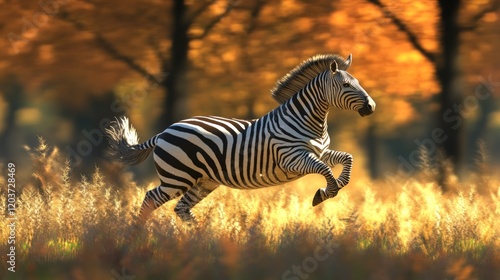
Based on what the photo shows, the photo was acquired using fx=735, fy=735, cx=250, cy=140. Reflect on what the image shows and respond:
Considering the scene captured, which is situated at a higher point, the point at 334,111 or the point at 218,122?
the point at 218,122

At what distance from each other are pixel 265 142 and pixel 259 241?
1.65m

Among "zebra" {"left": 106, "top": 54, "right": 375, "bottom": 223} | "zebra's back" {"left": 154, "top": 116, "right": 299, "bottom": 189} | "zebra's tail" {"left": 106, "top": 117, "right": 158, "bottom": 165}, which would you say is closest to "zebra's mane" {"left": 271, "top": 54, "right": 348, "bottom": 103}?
"zebra" {"left": 106, "top": 54, "right": 375, "bottom": 223}

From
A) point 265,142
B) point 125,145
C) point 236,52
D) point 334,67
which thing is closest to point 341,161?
point 265,142

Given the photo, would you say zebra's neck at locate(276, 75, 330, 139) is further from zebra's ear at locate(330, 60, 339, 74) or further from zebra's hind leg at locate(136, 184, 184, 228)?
zebra's hind leg at locate(136, 184, 184, 228)

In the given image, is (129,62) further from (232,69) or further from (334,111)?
(334,111)

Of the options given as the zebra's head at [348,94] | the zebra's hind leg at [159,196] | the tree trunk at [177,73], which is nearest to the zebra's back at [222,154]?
the zebra's hind leg at [159,196]

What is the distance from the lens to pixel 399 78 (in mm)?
15312

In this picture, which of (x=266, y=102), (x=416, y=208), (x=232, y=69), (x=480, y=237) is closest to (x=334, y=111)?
(x=266, y=102)

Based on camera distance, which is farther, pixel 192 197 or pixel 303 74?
pixel 192 197

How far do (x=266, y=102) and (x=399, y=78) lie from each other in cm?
293

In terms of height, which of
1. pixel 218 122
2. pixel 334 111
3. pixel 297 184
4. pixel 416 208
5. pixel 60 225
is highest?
pixel 218 122

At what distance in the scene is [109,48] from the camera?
13.6 metres

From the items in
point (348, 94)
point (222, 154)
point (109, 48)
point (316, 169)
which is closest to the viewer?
point (316, 169)

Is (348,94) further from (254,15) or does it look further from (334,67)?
(254,15)
